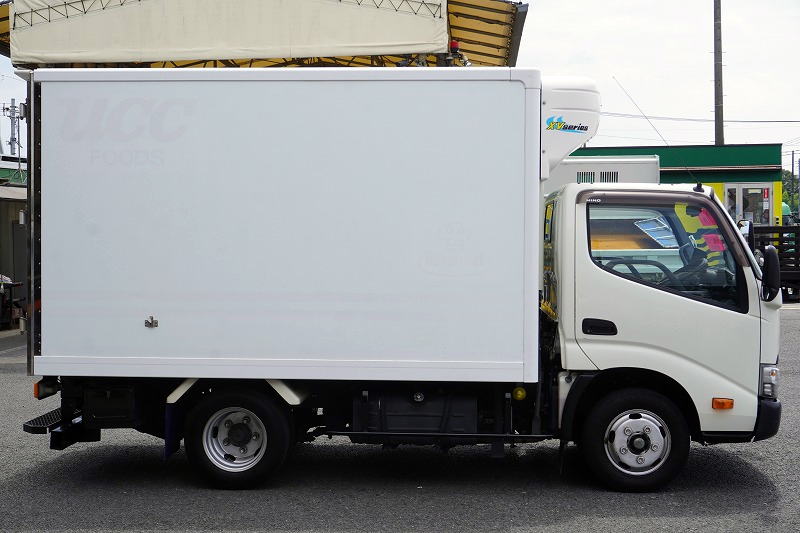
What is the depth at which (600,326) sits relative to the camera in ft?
20.8

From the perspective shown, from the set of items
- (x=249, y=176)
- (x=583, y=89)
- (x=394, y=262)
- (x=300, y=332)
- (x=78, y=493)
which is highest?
(x=583, y=89)

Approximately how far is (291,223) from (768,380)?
3.40 meters

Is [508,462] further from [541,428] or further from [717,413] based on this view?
[717,413]

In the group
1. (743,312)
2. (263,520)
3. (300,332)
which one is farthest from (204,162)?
(743,312)

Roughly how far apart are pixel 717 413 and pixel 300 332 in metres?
2.87

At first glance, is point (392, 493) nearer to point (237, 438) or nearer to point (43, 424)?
point (237, 438)

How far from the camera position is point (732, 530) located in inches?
223

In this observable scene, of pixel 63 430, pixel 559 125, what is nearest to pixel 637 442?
pixel 559 125

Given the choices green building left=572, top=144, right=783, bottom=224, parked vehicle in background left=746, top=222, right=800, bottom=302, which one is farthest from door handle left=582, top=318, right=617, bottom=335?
green building left=572, top=144, right=783, bottom=224

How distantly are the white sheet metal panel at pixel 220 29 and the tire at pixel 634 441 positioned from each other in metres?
5.55

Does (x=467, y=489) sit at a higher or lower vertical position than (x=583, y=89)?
lower

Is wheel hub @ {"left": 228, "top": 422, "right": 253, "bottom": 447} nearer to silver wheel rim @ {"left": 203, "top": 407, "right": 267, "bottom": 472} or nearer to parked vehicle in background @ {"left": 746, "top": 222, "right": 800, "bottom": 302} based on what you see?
silver wheel rim @ {"left": 203, "top": 407, "right": 267, "bottom": 472}

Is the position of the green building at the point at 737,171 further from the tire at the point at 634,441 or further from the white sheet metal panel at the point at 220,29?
the tire at the point at 634,441

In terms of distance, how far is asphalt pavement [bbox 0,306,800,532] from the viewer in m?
5.90
